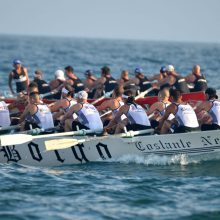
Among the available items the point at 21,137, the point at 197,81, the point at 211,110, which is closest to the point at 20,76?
the point at 197,81

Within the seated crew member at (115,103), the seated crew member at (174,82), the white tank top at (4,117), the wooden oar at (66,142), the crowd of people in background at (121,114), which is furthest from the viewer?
the seated crew member at (174,82)

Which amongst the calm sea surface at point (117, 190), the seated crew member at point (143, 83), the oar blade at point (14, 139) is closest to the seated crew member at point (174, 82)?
the seated crew member at point (143, 83)

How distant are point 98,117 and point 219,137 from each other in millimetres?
3255

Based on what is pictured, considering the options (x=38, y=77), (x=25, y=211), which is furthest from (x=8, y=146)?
(x=38, y=77)

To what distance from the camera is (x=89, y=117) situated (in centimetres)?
2302

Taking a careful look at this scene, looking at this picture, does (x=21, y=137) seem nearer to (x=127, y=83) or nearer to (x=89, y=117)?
(x=89, y=117)

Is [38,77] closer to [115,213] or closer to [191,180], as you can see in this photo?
[191,180]

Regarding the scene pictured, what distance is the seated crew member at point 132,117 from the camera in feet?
74.6

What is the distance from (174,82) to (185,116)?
8650mm

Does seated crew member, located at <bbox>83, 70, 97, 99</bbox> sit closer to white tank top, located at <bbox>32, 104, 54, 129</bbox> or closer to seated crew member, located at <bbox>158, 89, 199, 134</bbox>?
white tank top, located at <bbox>32, 104, 54, 129</bbox>

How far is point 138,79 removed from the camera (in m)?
31.4

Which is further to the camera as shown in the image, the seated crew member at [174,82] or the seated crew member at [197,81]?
the seated crew member at [197,81]

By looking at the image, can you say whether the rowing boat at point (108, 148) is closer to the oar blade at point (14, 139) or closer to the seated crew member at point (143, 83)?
the oar blade at point (14, 139)

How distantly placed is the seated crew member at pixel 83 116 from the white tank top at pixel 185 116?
7.00 ft
